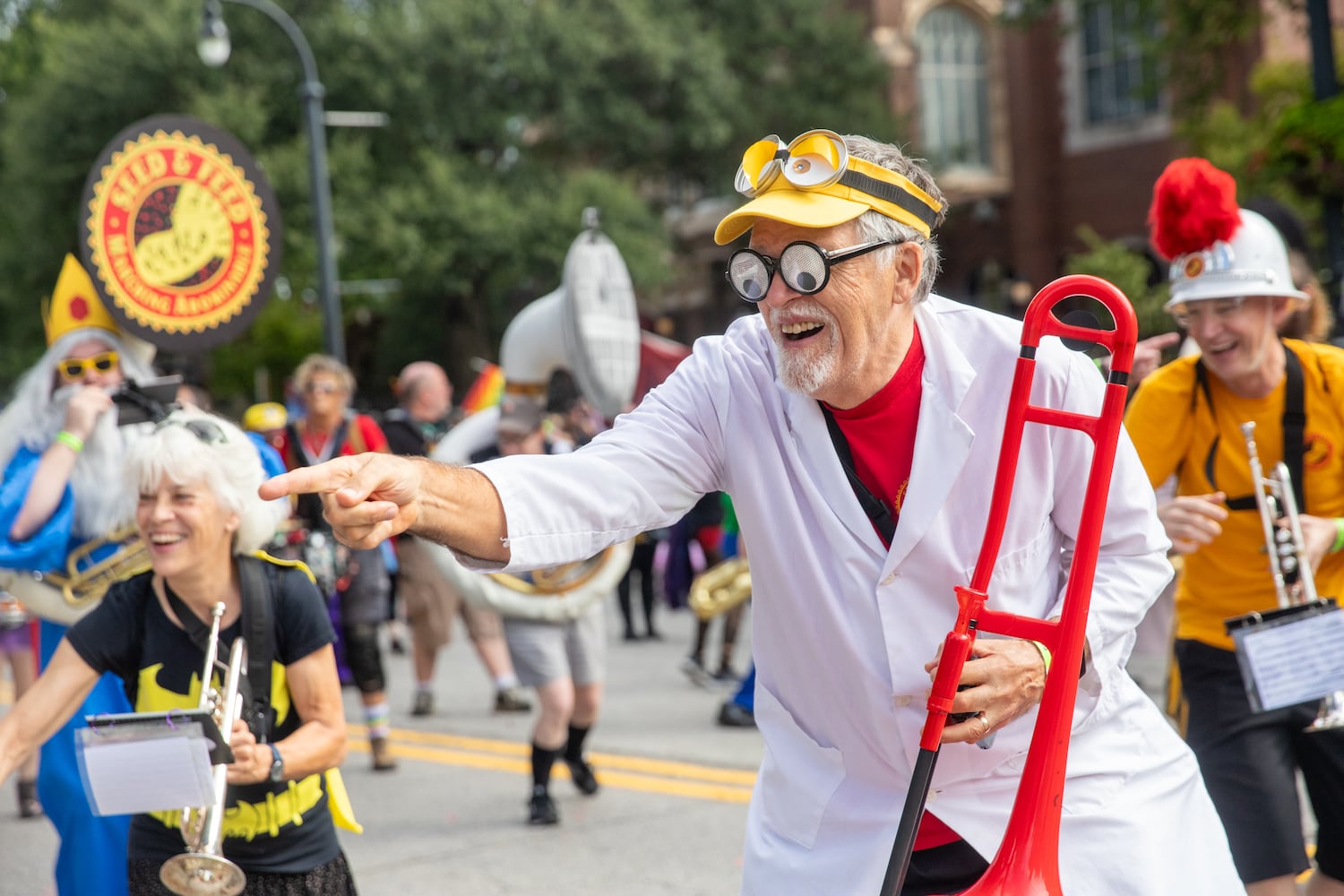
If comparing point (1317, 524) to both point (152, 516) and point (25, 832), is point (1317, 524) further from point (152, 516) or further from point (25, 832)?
point (25, 832)

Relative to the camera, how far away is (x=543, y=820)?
643 cm

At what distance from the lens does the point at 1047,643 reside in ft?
7.77

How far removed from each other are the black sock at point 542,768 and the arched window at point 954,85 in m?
24.1

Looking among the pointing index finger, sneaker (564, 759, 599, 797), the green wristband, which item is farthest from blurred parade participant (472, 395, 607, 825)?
the pointing index finger

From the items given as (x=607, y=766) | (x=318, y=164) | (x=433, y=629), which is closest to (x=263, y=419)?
(x=433, y=629)

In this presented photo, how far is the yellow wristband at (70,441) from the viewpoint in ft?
17.7

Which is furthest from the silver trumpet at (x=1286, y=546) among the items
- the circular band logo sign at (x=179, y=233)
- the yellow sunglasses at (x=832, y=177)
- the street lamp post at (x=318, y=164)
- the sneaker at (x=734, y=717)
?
the street lamp post at (x=318, y=164)

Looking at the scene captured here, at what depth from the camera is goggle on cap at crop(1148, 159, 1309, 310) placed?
3.81 m

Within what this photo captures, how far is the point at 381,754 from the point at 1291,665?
208 inches

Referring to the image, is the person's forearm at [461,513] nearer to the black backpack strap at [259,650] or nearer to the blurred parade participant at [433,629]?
the black backpack strap at [259,650]

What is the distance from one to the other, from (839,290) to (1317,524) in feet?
5.95

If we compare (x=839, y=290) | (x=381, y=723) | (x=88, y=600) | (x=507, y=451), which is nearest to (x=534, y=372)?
(x=507, y=451)

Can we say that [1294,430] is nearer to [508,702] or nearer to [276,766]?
[276,766]

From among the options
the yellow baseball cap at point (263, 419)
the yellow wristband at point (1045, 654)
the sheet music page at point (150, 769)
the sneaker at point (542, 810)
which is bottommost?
the sneaker at point (542, 810)
